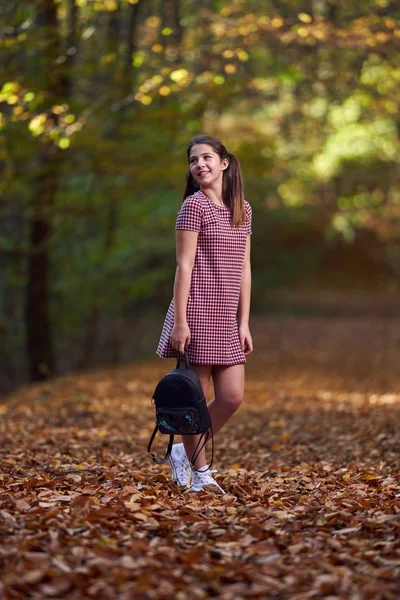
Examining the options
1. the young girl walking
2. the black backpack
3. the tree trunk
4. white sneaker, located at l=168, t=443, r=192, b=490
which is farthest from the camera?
the tree trunk

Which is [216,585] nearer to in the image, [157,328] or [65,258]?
[65,258]

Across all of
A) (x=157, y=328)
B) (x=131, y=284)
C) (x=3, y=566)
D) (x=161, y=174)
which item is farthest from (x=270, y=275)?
(x=3, y=566)

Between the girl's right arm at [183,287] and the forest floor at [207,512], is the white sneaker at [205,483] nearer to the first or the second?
the forest floor at [207,512]

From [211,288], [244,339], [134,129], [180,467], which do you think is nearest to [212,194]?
[211,288]

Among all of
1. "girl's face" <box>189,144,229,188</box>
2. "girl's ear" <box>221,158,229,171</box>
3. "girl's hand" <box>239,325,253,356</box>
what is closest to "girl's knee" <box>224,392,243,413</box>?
"girl's hand" <box>239,325,253,356</box>

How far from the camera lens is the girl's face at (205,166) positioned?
4641 millimetres

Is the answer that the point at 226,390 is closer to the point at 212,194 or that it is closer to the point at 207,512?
the point at 207,512

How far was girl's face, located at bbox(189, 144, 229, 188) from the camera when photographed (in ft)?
15.2

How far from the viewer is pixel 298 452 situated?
6.70 m

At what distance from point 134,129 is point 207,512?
7924 mm

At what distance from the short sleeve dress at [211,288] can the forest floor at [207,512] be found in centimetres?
73

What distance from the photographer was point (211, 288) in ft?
15.0

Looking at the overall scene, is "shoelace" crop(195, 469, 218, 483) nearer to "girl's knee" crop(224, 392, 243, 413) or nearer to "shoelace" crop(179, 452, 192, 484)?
"shoelace" crop(179, 452, 192, 484)

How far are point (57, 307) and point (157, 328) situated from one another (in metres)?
6.10
